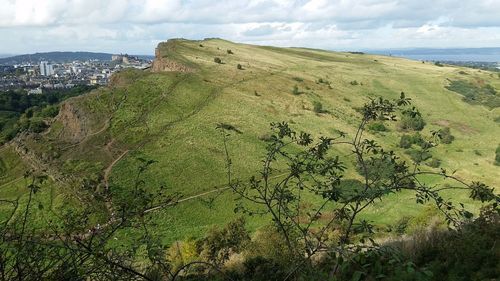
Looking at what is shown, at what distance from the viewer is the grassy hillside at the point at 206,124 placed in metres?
39.7

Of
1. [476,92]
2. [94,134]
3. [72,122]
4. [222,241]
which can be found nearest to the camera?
[222,241]

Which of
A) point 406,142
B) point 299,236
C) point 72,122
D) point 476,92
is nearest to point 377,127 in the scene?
point 406,142

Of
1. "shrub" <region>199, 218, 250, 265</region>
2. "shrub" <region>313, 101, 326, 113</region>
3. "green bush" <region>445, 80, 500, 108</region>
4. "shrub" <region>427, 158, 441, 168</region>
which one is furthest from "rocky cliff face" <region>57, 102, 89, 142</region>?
"green bush" <region>445, 80, 500, 108</region>

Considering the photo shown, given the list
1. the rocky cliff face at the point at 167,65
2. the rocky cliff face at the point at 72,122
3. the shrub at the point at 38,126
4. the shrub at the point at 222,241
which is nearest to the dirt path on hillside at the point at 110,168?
the rocky cliff face at the point at 72,122

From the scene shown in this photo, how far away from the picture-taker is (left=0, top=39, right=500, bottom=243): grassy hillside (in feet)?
130

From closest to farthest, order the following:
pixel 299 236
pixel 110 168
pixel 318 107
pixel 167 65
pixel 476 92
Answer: pixel 299 236 < pixel 110 168 < pixel 318 107 < pixel 167 65 < pixel 476 92

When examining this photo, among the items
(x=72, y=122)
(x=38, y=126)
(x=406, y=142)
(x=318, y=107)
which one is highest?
(x=72, y=122)

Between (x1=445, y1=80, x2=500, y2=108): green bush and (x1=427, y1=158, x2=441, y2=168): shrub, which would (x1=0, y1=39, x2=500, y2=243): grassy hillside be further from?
(x1=427, y1=158, x2=441, y2=168): shrub

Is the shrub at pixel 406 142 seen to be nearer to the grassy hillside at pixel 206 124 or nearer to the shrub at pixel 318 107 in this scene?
the grassy hillside at pixel 206 124

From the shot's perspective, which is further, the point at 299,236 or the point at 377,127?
the point at 377,127

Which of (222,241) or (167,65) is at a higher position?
(167,65)

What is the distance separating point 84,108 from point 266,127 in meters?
21.4

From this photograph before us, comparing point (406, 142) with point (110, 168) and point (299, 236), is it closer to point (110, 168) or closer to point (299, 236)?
point (110, 168)

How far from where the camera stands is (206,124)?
53.4m
